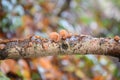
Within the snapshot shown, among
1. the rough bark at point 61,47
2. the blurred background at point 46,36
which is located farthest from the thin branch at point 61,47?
the blurred background at point 46,36

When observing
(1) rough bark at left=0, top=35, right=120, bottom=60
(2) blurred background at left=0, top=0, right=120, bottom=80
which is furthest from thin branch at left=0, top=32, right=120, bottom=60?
(2) blurred background at left=0, top=0, right=120, bottom=80

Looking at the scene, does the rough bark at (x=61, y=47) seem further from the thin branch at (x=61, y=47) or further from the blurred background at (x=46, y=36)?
the blurred background at (x=46, y=36)

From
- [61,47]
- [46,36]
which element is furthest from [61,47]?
[46,36]

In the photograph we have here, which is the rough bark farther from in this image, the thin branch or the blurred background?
the blurred background

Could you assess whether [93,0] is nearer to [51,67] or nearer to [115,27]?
[115,27]

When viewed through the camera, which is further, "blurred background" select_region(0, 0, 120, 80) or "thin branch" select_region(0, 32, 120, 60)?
"blurred background" select_region(0, 0, 120, 80)

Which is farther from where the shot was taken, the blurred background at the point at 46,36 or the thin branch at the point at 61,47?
the blurred background at the point at 46,36

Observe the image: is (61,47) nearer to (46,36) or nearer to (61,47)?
(61,47)

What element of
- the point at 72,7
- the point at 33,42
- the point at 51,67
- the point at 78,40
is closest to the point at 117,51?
the point at 78,40
